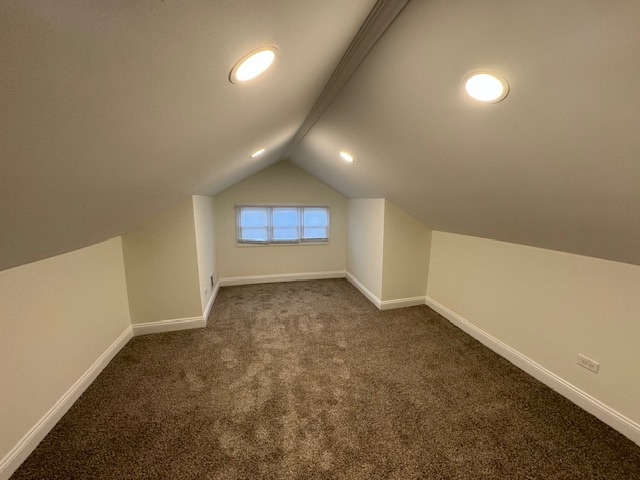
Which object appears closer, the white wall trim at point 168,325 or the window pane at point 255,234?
the white wall trim at point 168,325

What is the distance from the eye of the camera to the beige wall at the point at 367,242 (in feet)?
12.1

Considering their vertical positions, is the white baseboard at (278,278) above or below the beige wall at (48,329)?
below

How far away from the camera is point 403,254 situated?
3.62 m

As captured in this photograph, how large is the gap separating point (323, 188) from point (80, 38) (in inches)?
174

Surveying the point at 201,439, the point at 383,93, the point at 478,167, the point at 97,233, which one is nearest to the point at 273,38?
the point at 383,93

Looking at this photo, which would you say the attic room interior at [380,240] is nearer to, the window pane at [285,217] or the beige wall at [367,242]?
the beige wall at [367,242]

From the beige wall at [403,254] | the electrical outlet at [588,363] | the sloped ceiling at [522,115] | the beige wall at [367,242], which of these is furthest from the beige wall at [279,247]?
the electrical outlet at [588,363]

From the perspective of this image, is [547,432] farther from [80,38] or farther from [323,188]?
[323,188]

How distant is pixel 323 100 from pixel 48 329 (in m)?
2.39

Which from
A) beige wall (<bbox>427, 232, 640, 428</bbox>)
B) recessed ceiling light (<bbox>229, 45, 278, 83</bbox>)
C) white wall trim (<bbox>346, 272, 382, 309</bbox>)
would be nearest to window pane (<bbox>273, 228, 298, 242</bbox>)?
white wall trim (<bbox>346, 272, 382, 309</bbox>)

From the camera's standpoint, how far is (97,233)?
6.46 feet

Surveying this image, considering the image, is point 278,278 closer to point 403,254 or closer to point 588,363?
point 403,254

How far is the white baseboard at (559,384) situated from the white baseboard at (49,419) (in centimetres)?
365

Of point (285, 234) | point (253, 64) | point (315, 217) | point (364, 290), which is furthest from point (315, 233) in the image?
point (253, 64)
